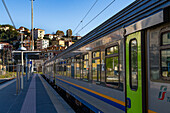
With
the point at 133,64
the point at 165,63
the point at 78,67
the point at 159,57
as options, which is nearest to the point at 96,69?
the point at 133,64

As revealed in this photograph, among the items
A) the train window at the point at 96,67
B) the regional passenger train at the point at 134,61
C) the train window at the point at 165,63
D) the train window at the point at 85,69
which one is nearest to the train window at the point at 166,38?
the regional passenger train at the point at 134,61

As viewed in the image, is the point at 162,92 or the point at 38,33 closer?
the point at 162,92

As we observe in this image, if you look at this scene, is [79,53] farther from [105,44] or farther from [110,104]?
[110,104]

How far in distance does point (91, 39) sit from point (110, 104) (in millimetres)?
2531

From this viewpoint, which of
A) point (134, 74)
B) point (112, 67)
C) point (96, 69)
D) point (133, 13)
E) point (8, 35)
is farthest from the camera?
point (8, 35)

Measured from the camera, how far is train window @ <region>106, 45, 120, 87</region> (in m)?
4.79

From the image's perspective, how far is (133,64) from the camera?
407cm

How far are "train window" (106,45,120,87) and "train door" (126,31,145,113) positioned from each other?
52cm

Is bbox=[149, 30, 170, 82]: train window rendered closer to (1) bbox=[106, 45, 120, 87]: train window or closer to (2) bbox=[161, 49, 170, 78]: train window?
(2) bbox=[161, 49, 170, 78]: train window

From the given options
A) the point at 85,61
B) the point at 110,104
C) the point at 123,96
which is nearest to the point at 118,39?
the point at 123,96

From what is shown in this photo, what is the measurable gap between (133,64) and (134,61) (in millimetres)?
73

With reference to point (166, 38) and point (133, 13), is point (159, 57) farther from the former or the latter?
point (133, 13)

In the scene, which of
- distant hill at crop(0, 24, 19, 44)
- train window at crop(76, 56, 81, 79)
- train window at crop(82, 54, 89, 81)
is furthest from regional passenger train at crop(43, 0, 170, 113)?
distant hill at crop(0, 24, 19, 44)

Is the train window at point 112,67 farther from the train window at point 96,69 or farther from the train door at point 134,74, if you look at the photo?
the train window at point 96,69
